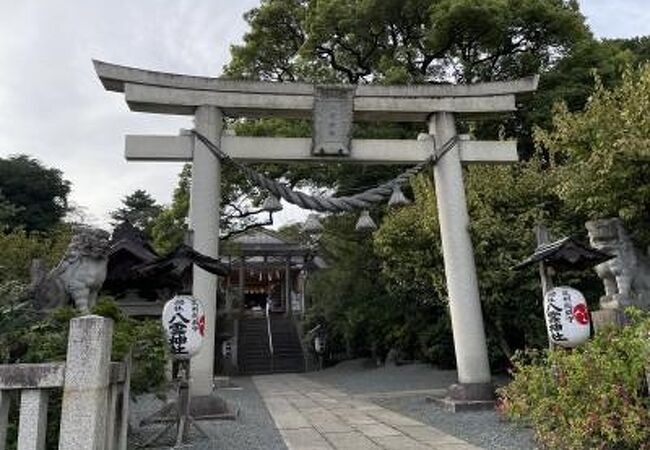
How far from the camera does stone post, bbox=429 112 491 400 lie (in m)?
10.1

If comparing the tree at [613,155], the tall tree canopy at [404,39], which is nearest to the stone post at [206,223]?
the tree at [613,155]

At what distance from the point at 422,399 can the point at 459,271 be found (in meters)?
3.16

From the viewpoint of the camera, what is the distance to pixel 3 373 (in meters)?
3.67

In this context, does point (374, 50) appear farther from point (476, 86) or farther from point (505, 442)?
point (505, 442)

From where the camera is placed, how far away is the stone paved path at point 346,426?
7414 mm

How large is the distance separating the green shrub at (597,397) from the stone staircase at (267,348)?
63.0ft

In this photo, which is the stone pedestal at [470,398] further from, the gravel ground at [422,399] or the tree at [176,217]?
the tree at [176,217]

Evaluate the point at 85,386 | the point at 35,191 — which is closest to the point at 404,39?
the point at 85,386

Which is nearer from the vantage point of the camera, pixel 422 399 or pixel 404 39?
pixel 422 399

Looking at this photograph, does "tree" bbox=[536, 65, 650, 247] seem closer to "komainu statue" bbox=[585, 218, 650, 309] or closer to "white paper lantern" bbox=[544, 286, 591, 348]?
"komainu statue" bbox=[585, 218, 650, 309]

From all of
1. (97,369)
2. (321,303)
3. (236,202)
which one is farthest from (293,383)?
(97,369)

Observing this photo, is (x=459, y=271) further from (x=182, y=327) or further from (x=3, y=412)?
(x=3, y=412)

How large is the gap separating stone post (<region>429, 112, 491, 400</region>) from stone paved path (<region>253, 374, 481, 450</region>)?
57.1 inches

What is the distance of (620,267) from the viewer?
830cm
